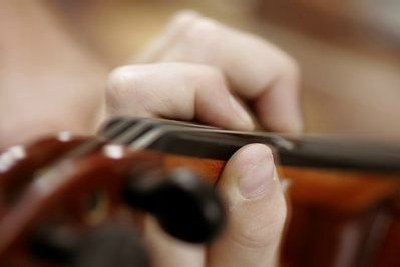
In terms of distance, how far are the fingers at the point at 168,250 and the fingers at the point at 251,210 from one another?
1 cm

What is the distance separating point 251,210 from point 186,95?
120mm

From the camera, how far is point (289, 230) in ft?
2.75

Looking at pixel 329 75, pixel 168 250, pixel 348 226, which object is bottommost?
pixel 329 75

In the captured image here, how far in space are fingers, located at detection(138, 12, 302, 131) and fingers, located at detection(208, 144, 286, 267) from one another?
0.22m

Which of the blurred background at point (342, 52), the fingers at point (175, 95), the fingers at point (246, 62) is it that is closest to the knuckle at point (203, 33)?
the fingers at point (246, 62)

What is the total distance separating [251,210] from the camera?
46 cm

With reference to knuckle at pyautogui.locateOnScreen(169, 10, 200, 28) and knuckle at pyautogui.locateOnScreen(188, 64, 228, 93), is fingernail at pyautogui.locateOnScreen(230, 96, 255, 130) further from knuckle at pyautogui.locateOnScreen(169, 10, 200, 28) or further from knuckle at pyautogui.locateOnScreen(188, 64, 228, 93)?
knuckle at pyautogui.locateOnScreen(169, 10, 200, 28)

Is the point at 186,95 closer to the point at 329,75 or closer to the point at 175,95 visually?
the point at 175,95

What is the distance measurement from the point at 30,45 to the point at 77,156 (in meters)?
0.54

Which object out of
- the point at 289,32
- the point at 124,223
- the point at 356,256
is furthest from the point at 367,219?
the point at 289,32

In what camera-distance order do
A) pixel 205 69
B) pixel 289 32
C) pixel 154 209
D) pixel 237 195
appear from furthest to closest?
1. pixel 289 32
2. pixel 205 69
3. pixel 237 195
4. pixel 154 209

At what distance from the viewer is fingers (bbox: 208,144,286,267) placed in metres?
0.43

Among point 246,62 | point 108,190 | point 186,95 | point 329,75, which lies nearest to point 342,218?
point 246,62

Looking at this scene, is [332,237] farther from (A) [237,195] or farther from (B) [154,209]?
(B) [154,209]
